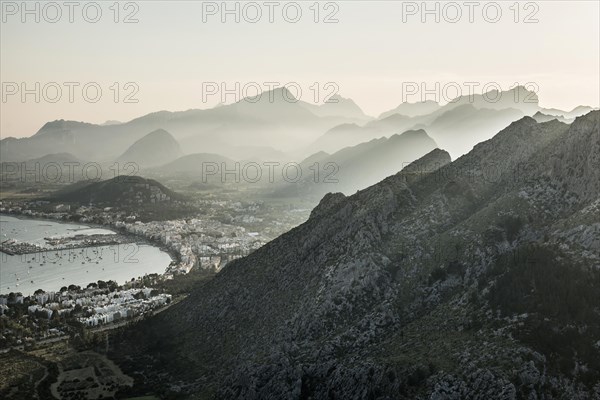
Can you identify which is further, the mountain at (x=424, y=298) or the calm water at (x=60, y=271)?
the calm water at (x=60, y=271)

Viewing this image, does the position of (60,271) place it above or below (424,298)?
below

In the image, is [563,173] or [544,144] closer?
[563,173]

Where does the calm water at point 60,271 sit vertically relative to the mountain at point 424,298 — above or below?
below

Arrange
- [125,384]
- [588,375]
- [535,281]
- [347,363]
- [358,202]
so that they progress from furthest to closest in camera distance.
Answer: [358,202]
[125,384]
[347,363]
[535,281]
[588,375]

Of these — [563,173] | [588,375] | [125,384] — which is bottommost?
[125,384]

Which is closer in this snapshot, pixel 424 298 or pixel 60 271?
pixel 424 298

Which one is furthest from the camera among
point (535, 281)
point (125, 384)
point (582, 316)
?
point (125, 384)

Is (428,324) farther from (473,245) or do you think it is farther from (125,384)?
(125,384)

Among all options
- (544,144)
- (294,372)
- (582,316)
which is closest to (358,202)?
(544,144)
